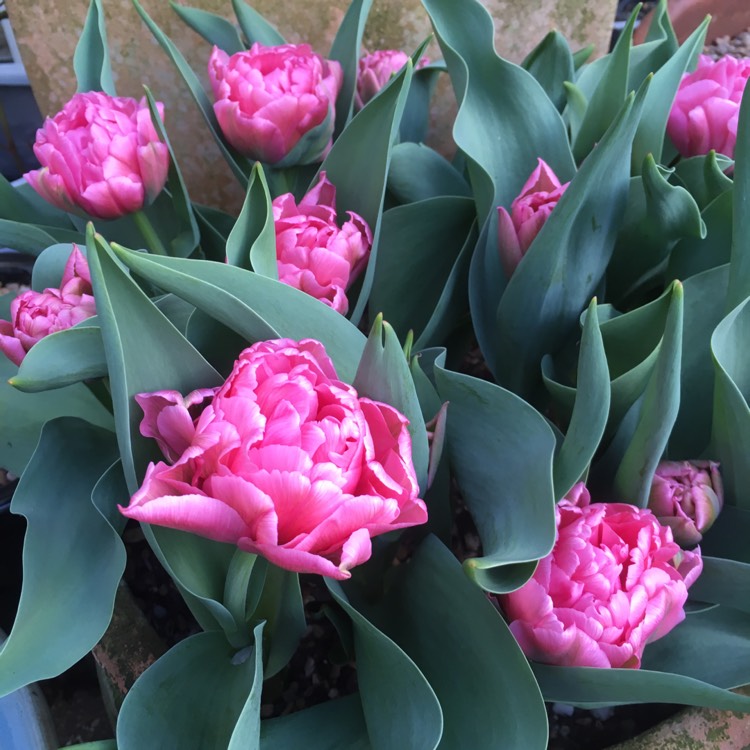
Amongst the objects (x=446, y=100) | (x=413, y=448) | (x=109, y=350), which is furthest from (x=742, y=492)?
(x=446, y=100)

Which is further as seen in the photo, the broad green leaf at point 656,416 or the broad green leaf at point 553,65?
the broad green leaf at point 553,65

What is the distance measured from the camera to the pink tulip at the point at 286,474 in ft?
0.73

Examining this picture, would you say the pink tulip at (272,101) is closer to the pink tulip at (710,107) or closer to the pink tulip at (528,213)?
the pink tulip at (528,213)

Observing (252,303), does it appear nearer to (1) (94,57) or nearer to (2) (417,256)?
(2) (417,256)

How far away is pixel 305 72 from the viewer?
0.44 m

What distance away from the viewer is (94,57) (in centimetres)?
51

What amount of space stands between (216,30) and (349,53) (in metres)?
0.11

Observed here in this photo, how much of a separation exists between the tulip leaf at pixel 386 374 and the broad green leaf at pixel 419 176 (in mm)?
260

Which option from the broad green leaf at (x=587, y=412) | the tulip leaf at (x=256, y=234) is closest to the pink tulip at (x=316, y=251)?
the tulip leaf at (x=256, y=234)

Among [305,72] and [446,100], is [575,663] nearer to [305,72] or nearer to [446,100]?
[305,72]

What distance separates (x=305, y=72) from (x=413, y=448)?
0.85 feet

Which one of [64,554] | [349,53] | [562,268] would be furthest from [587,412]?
[349,53]

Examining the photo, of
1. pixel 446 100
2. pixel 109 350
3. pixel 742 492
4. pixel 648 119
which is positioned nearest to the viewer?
pixel 109 350

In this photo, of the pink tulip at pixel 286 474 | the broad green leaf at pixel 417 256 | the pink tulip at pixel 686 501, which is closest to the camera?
the pink tulip at pixel 286 474
